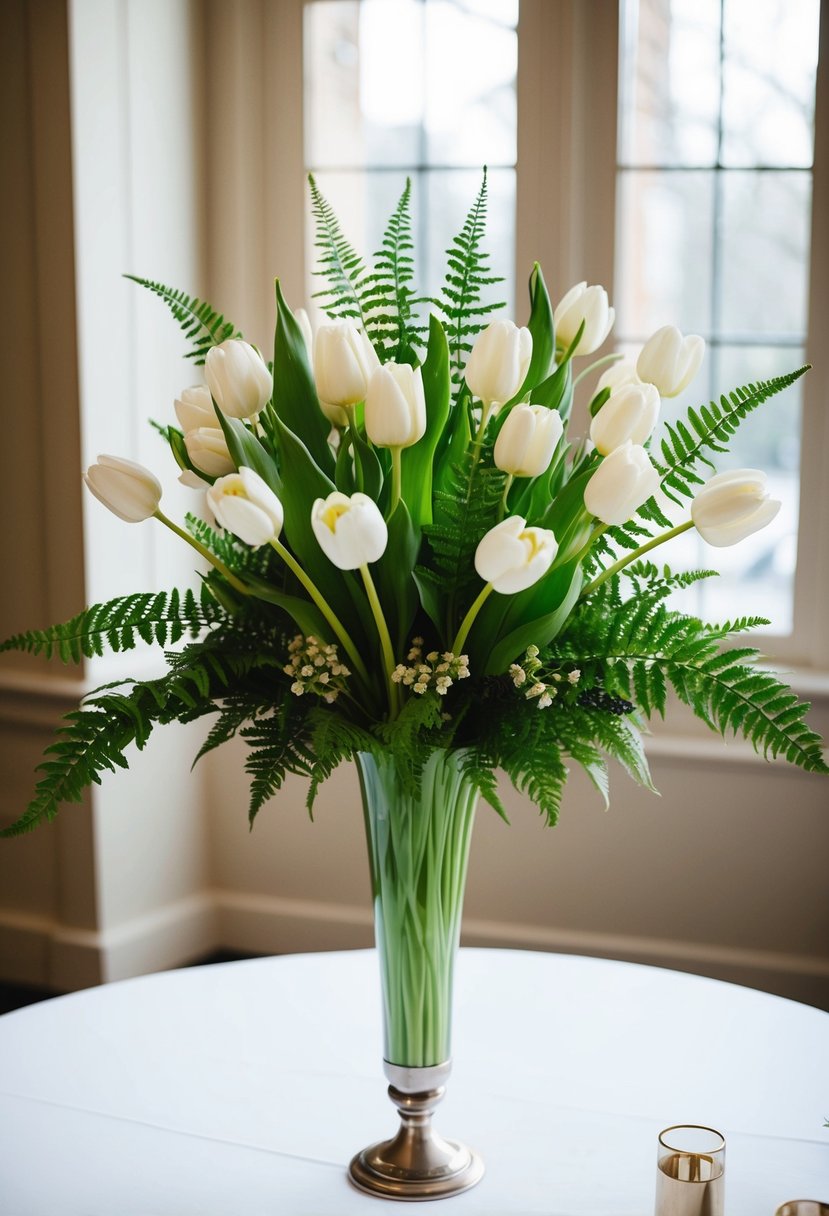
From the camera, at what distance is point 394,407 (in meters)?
0.91

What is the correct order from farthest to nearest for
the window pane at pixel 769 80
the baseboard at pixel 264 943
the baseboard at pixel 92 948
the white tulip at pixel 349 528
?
the baseboard at pixel 92 948, the baseboard at pixel 264 943, the window pane at pixel 769 80, the white tulip at pixel 349 528

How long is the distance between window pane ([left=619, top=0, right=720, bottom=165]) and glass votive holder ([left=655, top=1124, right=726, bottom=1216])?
2.22 metres

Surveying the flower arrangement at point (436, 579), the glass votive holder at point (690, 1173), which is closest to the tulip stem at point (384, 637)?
the flower arrangement at point (436, 579)

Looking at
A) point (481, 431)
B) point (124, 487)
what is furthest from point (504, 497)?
point (124, 487)

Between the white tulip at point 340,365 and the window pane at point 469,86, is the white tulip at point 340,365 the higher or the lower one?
the lower one

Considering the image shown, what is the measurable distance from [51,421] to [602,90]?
130cm

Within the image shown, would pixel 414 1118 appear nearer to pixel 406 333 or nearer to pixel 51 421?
pixel 406 333

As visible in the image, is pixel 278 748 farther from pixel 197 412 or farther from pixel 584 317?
pixel 584 317

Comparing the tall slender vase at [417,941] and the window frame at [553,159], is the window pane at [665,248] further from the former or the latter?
the tall slender vase at [417,941]

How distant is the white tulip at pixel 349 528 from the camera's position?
86 cm

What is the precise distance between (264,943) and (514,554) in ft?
7.91

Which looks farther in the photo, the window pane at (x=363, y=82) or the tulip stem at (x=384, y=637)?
the window pane at (x=363, y=82)

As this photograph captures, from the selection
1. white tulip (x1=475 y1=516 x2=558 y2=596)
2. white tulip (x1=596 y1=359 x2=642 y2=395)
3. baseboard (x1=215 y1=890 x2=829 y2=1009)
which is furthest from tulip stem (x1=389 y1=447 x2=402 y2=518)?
baseboard (x1=215 y1=890 x2=829 y2=1009)

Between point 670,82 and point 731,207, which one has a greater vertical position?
point 670,82
